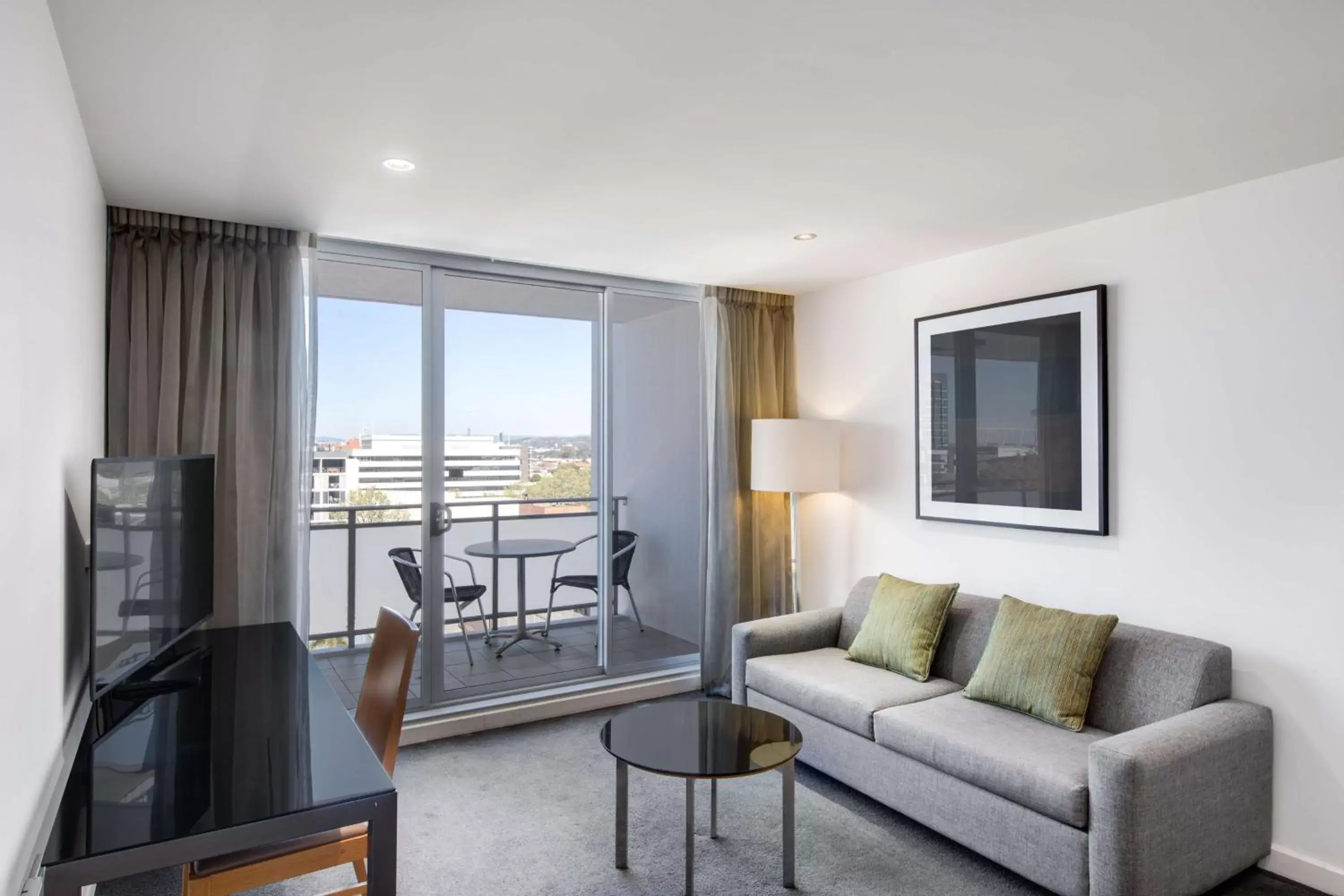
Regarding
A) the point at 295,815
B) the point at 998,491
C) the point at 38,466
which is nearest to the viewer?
the point at 295,815

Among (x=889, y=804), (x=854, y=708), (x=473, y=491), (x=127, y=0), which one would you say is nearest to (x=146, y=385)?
(x=473, y=491)

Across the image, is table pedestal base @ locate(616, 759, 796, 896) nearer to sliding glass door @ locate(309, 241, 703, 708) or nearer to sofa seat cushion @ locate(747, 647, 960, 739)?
sofa seat cushion @ locate(747, 647, 960, 739)

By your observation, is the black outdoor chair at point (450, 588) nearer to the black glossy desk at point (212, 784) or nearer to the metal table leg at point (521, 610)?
the metal table leg at point (521, 610)

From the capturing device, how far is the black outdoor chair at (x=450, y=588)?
416 centimetres

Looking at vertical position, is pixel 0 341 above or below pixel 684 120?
below

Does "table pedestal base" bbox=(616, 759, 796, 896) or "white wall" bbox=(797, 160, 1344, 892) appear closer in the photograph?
"table pedestal base" bbox=(616, 759, 796, 896)

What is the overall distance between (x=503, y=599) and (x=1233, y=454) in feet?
11.6

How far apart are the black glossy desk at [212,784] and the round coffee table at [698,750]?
102cm

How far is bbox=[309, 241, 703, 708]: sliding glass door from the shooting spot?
4043mm

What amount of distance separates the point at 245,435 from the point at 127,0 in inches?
82.7

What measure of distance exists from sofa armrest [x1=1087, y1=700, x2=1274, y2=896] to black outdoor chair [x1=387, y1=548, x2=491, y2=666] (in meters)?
3.06

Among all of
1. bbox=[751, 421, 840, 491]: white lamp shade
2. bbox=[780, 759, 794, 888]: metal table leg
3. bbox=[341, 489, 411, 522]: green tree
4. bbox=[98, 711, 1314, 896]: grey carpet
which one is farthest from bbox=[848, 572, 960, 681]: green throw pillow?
bbox=[341, 489, 411, 522]: green tree

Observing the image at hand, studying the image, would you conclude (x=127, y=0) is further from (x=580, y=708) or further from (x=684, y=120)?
(x=580, y=708)

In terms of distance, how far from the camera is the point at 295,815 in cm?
157
